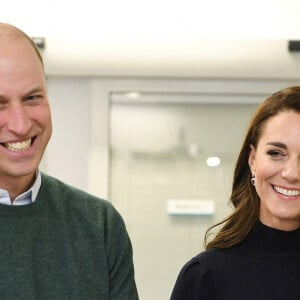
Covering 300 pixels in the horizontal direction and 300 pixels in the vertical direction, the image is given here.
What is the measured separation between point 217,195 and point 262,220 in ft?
3.35

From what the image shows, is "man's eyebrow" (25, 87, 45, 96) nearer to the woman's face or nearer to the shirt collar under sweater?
the shirt collar under sweater

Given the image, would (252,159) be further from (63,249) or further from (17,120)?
(17,120)

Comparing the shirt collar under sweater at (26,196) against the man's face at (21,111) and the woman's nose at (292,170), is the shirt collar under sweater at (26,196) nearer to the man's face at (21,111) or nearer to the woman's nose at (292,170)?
the man's face at (21,111)

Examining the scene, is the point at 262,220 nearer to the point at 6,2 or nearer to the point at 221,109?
the point at 221,109

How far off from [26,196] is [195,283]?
58 cm

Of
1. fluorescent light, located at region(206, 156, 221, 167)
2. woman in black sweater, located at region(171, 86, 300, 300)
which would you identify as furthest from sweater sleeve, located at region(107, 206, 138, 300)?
fluorescent light, located at region(206, 156, 221, 167)

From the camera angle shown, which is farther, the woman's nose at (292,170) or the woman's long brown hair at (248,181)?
the woman's long brown hair at (248,181)

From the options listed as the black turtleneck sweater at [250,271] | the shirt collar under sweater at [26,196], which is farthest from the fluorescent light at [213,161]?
the shirt collar under sweater at [26,196]

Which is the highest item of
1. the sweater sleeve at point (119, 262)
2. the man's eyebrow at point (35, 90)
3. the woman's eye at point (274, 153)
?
the man's eyebrow at point (35, 90)

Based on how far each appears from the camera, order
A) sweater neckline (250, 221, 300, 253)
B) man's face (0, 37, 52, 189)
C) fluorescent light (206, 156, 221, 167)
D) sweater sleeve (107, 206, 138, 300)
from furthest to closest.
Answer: fluorescent light (206, 156, 221, 167)
sweater neckline (250, 221, 300, 253)
sweater sleeve (107, 206, 138, 300)
man's face (0, 37, 52, 189)

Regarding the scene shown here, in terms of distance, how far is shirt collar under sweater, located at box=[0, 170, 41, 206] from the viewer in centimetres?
153

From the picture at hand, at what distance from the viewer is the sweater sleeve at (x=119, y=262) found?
5.20 feet

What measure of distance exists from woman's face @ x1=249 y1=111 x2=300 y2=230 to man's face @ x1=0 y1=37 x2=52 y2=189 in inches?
25.8

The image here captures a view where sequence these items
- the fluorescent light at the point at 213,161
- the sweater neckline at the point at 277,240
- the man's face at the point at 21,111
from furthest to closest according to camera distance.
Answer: the fluorescent light at the point at 213,161 < the sweater neckline at the point at 277,240 < the man's face at the point at 21,111
